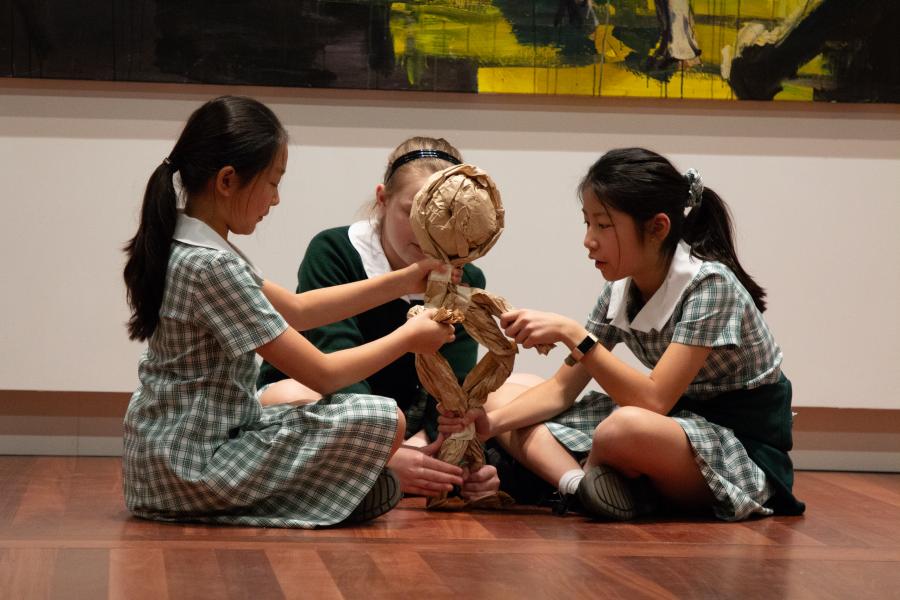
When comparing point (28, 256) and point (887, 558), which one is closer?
point (887, 558)

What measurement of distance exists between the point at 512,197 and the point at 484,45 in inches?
17.3

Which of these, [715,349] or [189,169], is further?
[715,349]

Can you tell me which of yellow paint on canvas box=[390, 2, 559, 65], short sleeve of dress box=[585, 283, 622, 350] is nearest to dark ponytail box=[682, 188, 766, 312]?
short sleeve of dress box=[585, 283, 622, 350]

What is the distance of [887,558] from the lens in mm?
2006

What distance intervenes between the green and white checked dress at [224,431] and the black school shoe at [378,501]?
4 cm

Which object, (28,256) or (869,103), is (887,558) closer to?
(869,103)

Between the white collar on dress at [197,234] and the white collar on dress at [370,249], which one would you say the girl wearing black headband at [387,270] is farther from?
the white collar on dress at [197,234]

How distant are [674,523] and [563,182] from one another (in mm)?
1298

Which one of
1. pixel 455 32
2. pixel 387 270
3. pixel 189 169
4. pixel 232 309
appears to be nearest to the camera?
pixel 232 309

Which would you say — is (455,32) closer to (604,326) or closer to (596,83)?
(596,83)

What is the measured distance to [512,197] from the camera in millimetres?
3330

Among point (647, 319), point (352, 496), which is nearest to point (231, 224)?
point (352, 496)

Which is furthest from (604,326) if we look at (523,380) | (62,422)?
(62,422)

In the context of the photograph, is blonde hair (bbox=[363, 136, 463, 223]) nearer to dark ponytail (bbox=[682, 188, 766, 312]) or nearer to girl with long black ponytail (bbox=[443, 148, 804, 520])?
girl with long black ponytail (bbox=[443, 148, 804, 520])
